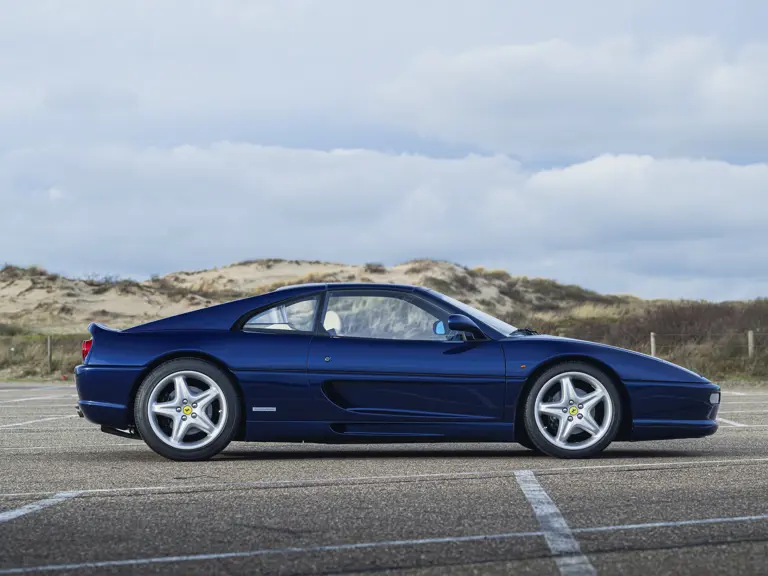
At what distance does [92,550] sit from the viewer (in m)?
5.17

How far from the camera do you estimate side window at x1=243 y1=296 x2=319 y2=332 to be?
9.11 meters

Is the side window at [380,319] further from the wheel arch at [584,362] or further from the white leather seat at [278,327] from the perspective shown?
the wheel arch at [584,362]

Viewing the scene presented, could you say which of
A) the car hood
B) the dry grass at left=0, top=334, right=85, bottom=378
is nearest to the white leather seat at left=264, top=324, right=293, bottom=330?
the car hood

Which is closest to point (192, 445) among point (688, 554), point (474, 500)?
point (474, 500)

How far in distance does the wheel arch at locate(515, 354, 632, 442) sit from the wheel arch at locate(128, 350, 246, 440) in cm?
206

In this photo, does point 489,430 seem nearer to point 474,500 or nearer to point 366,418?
point 366,418

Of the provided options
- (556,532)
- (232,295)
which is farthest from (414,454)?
(232,295)

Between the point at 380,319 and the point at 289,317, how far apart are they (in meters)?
0.71

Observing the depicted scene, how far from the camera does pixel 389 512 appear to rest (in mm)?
6129

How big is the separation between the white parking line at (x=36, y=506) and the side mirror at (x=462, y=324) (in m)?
3.03

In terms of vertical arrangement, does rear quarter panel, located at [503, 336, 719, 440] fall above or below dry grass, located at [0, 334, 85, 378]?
below

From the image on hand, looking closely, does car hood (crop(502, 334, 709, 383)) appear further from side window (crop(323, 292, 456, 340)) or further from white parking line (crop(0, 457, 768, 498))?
white parking line (crop(0, 457, 768, 498))

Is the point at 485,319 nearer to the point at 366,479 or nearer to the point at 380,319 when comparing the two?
the point at 380,319

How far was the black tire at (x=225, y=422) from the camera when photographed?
8781 mm
